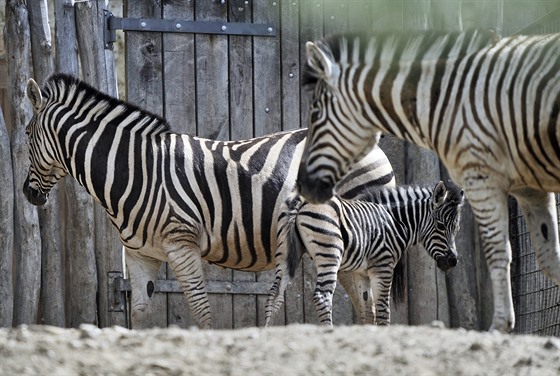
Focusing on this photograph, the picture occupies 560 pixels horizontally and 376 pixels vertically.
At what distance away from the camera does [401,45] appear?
22.2 ft

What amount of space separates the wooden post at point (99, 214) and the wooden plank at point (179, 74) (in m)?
0.53

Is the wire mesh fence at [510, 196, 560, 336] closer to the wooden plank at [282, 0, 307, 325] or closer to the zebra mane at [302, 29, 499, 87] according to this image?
the wooden plank at [282, 0, 307, 325]

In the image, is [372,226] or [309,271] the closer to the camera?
[372,226]

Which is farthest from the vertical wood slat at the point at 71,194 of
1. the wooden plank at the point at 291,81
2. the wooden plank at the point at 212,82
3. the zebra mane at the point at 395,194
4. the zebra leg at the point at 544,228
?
the zebra leg at the point at 544,228

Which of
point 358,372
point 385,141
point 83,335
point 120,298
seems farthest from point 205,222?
point 358,372

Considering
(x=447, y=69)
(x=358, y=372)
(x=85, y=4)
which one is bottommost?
(x=358, y=372)

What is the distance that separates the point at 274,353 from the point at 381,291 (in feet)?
14.8

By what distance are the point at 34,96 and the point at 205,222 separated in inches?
70.7

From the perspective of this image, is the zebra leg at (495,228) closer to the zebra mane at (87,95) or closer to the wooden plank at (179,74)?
the zebra mane at (87,95)

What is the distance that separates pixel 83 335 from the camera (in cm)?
481

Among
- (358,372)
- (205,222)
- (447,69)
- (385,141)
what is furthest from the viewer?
(385,141)

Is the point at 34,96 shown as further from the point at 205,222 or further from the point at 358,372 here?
the point at 358,372

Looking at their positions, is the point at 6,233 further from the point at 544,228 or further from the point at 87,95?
the point at 544,228

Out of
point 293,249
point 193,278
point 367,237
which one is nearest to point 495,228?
point 293,249
